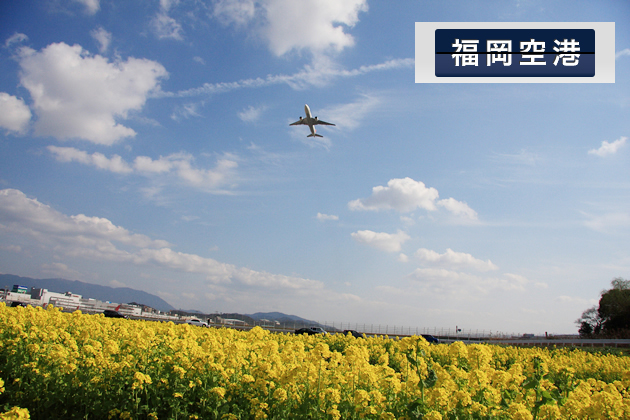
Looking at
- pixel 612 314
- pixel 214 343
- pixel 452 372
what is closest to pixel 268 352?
pixel 214 343

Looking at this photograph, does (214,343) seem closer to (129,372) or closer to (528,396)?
(129,372)

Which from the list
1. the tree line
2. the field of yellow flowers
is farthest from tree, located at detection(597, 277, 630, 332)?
the field of yellow flowers

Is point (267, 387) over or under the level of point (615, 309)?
over

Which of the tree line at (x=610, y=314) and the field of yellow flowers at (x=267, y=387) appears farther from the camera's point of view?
the tree line at (x=610, y=314)

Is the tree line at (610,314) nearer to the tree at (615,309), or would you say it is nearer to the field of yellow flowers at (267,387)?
the tree at (615,309)

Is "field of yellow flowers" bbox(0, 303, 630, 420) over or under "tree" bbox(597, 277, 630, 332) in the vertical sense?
over

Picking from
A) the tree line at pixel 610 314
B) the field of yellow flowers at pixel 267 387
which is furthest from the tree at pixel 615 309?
the field of yellow flowers at pixel 267 387

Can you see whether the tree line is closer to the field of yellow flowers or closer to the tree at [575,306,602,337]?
the tree at [575,306,602,337]

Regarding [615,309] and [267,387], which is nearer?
[267,387]

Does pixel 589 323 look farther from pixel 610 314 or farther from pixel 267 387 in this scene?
pixel 267 387

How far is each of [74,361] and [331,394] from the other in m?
4.90

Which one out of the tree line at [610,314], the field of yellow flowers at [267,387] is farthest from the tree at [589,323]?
the field of yellow flowers at [267,387]

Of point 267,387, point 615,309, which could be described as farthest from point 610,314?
point 267,387

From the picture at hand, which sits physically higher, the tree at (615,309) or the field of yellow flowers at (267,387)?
the field of yellow flowers at (267,387)
